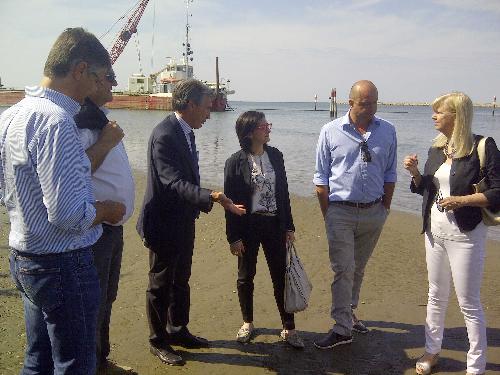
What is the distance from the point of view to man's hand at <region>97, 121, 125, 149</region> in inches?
99.7

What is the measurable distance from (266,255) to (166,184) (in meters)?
1.17

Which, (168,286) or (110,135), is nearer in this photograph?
(110,135)

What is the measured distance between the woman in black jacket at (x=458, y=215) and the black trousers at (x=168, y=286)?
6.32 feet

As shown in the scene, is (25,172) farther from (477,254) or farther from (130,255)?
(130,255)

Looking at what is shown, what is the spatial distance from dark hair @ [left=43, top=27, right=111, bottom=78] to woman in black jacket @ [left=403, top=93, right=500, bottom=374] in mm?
2463

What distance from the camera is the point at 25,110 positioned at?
195 cm

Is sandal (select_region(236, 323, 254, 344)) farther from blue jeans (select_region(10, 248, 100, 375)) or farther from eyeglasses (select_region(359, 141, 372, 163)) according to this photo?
blue jeans (select_region(10, 248, 100, 375))

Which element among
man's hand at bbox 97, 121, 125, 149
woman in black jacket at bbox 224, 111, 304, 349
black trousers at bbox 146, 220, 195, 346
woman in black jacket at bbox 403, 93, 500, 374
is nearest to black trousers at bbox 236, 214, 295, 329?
woman in black jacket at bbox 224, 111, 304, 349

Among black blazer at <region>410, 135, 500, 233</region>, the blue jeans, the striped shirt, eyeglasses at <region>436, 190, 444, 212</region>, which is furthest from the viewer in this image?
eyeglasses at <region>436, 190, 444, 212</region>

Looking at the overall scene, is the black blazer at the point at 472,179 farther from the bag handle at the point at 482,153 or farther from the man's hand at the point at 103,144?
the man's hand at the point at 103,144

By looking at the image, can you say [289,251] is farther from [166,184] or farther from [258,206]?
[166,184]

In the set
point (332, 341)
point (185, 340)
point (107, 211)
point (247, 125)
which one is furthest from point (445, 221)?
point (107, 211)

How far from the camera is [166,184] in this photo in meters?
3.51

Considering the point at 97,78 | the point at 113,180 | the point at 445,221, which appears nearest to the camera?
the point at 97,78
